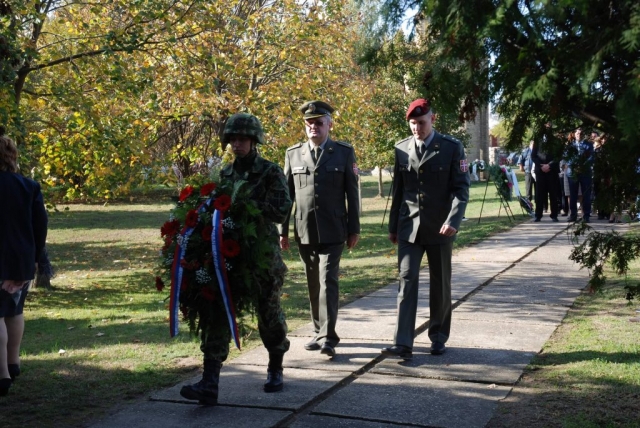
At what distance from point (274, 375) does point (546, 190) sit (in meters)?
14.7

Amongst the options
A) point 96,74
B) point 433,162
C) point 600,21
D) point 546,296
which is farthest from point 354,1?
point 96,74

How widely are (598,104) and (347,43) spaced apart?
13340 millimetres

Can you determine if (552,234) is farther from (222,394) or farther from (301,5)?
(222,394)

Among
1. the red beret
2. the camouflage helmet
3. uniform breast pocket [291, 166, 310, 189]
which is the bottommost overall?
uniform breast pocket [291, 166, 310, 189]

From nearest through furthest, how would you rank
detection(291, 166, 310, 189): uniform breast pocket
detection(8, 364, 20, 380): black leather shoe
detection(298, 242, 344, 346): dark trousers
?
detection(8, 364, 20, 380): black leather shoe, detection(298, 242, 344, 346): dark trousers, detection(291, 166, 310, 189): uniform breast pocket

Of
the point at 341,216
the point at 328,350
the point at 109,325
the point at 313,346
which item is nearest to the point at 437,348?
the point at 328,350

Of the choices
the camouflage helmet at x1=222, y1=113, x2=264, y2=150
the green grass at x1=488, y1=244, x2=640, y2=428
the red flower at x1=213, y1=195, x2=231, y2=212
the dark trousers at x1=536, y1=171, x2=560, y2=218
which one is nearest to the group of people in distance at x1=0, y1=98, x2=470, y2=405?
the camouflage helmet at x1=222, y1=113, x2=264, y2=150

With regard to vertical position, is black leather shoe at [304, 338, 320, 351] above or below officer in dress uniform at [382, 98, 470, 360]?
below

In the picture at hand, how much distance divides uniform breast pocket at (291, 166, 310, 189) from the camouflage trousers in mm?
1628

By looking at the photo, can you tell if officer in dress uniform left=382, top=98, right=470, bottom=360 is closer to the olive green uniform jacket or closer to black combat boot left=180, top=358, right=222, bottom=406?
the olive green uniform jacket

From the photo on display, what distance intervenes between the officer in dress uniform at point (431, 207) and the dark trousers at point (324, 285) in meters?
0.57

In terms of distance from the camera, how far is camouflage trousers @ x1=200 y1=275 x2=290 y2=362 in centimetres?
620

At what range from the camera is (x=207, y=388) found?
6062 millimetres

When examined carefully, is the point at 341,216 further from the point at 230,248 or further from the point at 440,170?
the point at 230,248
